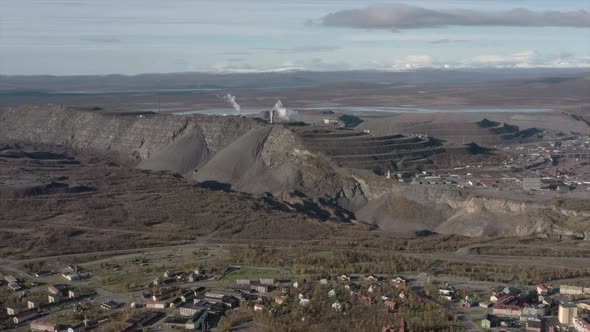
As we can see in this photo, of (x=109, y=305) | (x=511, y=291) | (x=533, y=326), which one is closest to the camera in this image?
(x=533, y=326)

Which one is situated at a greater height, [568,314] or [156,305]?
[568,314]

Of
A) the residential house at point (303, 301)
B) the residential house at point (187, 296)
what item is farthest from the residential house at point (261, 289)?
the residential house at point (187, 296)

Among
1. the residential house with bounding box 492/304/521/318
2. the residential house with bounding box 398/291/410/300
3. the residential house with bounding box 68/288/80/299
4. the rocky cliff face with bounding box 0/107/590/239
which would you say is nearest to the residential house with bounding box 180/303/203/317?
the residential house with bounding box 68/288/80/299

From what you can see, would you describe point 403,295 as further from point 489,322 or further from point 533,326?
point 533,326

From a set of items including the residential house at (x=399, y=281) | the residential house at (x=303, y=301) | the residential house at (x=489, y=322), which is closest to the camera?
the residential house at (x=489, y=322)

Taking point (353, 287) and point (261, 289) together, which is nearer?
point (261, 289)

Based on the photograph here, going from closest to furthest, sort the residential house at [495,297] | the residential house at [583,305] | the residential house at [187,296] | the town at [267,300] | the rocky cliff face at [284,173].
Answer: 1. the town at [267,300]
2. the residential house at [583,305]
3. the residential house at [495,297]
4. the residential house at [187,296]
5. the rocky cliff face at [284,173]

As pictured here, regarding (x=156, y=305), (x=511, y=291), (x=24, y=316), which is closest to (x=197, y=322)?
(x=156, y=305)

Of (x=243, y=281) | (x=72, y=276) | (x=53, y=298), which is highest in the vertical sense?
(x=243, y=281)

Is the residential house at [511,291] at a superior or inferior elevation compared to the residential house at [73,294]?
superior

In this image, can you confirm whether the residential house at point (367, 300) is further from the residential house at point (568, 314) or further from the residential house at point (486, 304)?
the residential house at point (568, 314)
